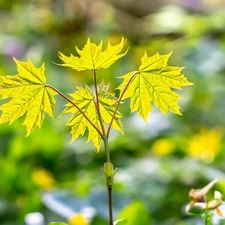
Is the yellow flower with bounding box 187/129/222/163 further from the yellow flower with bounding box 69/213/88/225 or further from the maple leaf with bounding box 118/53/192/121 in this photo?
the maple leaf with bounding box 118/53/192/121

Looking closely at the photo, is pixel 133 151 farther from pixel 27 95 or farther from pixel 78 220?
pixel 27 95

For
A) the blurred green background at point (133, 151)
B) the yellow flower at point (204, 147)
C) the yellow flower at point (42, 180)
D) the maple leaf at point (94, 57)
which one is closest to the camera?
the maple leaf at point (94, 57)

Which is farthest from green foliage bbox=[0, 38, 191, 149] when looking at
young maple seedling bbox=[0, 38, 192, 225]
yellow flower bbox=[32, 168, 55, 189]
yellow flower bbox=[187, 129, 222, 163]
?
yellow flower bbox=[187, 129, 222, 163]

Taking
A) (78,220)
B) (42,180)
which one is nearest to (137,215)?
(78,220)

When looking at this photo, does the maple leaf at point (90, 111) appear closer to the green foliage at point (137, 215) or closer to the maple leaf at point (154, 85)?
the maple leaf at point (154, 85)

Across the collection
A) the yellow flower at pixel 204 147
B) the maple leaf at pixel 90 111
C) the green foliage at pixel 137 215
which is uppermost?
the yellow flower at pixel 204 147

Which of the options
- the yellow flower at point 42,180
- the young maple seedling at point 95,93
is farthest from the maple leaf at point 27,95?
the yellow flower at point 42,180
